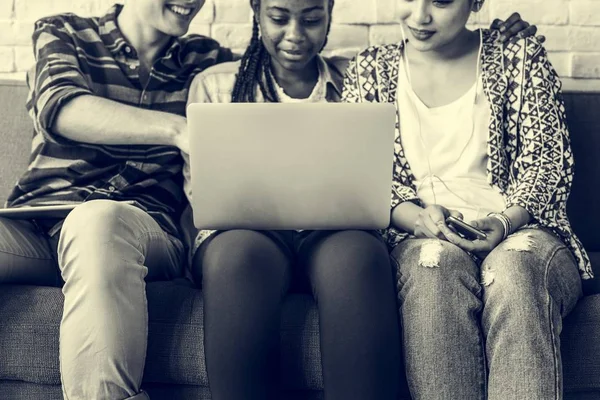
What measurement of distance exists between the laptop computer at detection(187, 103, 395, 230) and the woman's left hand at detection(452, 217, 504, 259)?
146 millimetres

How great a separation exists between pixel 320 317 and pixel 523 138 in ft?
1.72

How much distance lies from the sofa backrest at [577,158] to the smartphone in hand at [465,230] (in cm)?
57

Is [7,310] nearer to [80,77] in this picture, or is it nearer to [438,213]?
[80,77]

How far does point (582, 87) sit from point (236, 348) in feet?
3.98

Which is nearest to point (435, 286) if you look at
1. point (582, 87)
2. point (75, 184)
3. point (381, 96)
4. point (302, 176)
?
point (302, 176)

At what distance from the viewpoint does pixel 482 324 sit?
3.68 feet

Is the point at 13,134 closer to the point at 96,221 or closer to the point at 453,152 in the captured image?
the point at 96,221

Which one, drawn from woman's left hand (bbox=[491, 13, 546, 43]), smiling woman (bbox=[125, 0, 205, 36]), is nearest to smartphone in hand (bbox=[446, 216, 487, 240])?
woman's left hand (bbox=[491, 13, 546, 43])

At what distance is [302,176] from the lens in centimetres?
113

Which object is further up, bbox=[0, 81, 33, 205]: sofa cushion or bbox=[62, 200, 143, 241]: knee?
bbox=[0, 81, 33, 205]: sofa cushion

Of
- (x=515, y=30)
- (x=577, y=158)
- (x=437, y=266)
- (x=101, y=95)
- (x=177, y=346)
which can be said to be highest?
(x=515, y=30)

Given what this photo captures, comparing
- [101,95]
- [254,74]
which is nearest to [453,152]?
[254,74]

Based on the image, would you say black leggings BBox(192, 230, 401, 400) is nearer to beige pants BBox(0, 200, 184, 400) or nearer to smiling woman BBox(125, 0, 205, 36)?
beige pants BBox(0, 200, 184, 400)

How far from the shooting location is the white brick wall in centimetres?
186
